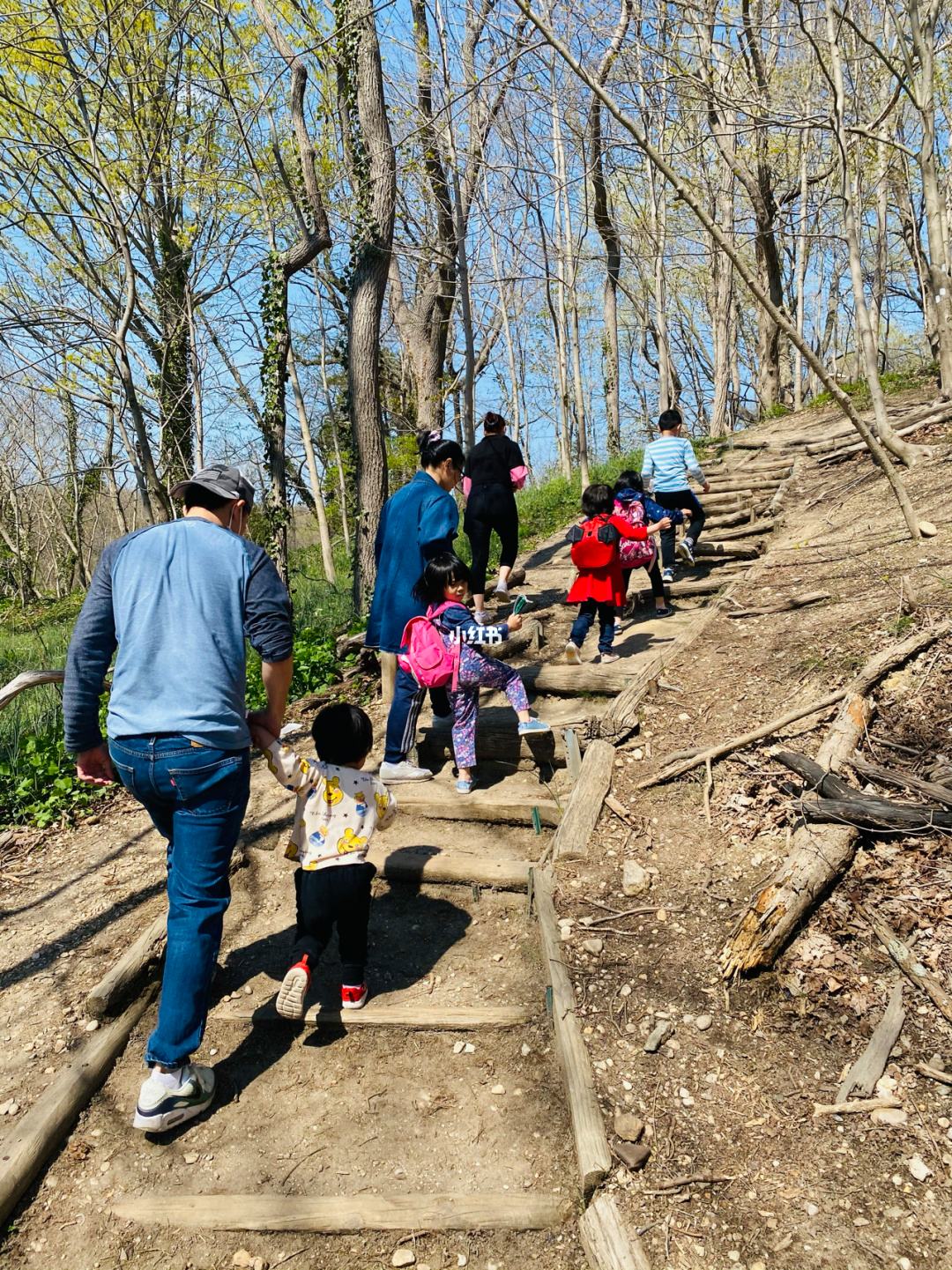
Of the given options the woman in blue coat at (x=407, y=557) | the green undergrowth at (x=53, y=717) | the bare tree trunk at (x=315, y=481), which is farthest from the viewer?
the bare tree trunk at (x=315, y=481)

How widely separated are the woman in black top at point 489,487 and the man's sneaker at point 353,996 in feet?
13.8

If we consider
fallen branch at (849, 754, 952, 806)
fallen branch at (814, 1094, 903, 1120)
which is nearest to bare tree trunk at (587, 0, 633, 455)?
fallen branch at (849, 754, 952, 806)

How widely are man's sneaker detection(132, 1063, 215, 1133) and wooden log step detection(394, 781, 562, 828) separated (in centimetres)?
212

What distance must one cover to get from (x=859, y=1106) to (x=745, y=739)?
199cm

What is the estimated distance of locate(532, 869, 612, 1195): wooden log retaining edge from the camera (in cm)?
246

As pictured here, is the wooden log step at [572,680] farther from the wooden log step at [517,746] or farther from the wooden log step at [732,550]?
the wooden log step at [732,550]

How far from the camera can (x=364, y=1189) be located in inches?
101

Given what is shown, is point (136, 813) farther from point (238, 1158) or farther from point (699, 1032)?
point (699, 1032)

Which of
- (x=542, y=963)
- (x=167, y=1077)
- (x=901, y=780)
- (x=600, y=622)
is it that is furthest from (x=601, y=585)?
(x=167, y=1077)

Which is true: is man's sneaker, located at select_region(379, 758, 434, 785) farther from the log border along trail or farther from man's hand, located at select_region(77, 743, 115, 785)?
man's hand, located at select_region(77, 743, 115, 785)

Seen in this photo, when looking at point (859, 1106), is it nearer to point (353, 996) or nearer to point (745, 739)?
point (353, 996)

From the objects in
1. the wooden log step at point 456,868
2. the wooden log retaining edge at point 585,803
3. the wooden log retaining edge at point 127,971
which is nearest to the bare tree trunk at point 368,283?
the wooden log retaining edge at point 585,803

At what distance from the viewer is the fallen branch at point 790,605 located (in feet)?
19.5

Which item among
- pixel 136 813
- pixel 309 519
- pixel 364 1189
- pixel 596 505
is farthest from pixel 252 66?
pixel 309 519
